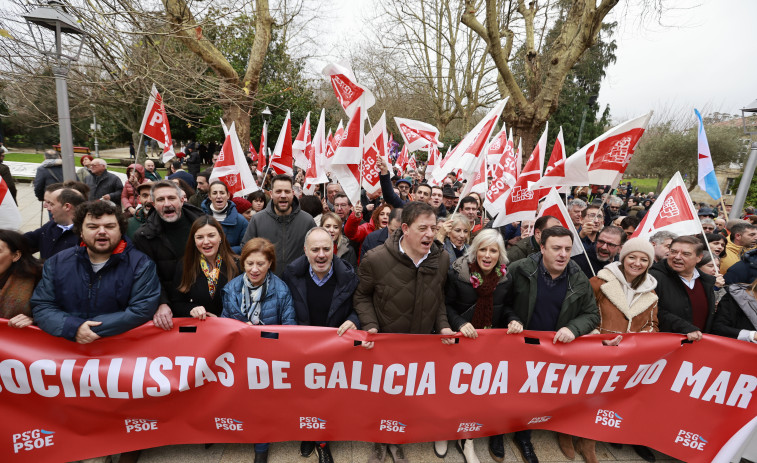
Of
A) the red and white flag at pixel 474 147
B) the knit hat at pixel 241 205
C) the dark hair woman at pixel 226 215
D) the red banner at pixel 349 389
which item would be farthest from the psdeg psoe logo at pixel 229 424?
the red and white flag at pixel 474 147

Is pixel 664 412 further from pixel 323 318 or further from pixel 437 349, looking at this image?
pixel 323 318

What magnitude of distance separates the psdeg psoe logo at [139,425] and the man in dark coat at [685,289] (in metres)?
4.24

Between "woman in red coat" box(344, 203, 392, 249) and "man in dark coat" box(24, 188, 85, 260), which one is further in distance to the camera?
"woman in red coat" box(344, 203, 392, 249)

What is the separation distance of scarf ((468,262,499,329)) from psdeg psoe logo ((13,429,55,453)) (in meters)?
3.29

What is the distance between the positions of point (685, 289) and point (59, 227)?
5606 millimetres

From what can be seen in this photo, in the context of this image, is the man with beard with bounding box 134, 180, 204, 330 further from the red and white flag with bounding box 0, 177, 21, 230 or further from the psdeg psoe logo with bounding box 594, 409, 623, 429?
the psdeg psoe logo with bounding box 594, 409, 623, 429

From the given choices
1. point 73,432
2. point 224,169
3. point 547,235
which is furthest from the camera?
point 224,169

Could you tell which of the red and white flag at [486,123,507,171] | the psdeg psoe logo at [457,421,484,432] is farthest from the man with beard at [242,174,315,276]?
the red and white flag at [486,123,507,171]

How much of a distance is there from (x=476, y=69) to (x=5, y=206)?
23411 millimetres

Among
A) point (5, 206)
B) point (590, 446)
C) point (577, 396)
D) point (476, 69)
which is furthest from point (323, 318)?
point (476, 69)

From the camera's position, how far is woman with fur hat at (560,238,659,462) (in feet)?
10.2

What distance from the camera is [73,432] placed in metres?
2.77

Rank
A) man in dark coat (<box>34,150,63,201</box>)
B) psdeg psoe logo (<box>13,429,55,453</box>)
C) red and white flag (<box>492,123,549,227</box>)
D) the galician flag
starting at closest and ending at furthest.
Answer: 1. psdeg psoe logo (<box>13,429,55,453</box>)
2. red and white flag (<box>492,123,549,227</box>)
3. the galician flag
4. man in dark coat (<box>34,150,63,201</box>)

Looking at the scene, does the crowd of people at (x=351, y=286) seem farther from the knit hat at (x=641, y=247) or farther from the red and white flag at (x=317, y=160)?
the red and white flag at (x=317, y=160)
